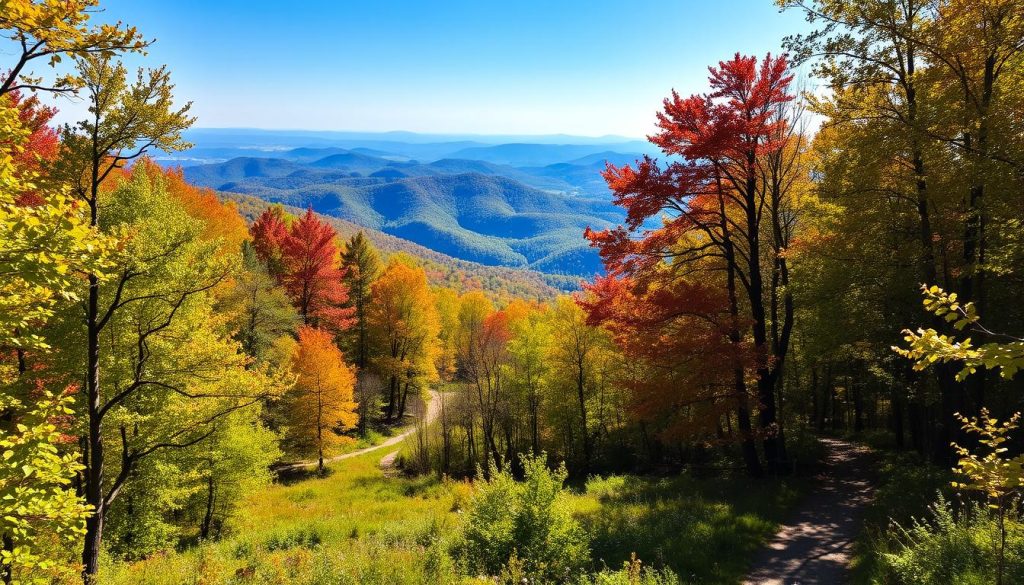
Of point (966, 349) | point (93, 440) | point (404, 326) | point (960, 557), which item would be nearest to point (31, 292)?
point (93, 440)

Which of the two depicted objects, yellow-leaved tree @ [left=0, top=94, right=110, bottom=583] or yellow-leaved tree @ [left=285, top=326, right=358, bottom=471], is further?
yellow-leaved tree @ [left=285, top=326, right=358, bottom=471]

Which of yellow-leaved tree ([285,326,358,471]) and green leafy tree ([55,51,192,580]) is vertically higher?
green leafy tree ([55,51,192,580])

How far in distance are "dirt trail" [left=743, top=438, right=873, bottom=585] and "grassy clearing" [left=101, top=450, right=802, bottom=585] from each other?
37 centimetres

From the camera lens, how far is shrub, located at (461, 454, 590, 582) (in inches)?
339

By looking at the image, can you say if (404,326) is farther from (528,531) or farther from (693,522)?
(528,531)

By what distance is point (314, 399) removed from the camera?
2641 cm

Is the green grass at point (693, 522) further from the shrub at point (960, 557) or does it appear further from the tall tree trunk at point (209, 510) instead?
the tall tree trunk at point (209, 510)

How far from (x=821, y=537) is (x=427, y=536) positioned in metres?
9.58

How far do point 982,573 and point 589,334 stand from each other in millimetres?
18978

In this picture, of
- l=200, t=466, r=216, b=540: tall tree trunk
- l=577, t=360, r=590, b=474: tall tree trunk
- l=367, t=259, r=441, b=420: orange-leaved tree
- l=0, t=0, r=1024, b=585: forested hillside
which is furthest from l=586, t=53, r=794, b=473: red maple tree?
l=367, t=259, r=441, b=420: orange-leaved tree

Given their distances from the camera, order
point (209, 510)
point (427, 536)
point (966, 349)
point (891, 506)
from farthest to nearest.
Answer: point (209, 510), point (427, 536), point (891, 506), point (966, 349)

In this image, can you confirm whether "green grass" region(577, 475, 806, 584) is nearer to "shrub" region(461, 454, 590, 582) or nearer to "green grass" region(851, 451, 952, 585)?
"shrub" region(461, 454, 590, 582)

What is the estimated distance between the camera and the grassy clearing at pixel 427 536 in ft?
26.8

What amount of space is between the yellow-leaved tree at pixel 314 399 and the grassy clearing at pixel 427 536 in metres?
5.50
